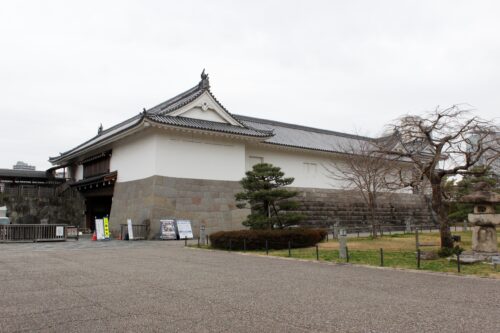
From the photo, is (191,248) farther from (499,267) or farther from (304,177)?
(304,177)

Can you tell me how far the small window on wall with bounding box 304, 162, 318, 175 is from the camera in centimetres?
2930

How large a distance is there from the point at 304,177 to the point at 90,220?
17397 millimetres

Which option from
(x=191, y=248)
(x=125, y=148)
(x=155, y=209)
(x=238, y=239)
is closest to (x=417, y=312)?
(x=238, y=239)

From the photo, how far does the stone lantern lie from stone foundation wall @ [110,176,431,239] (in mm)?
13950

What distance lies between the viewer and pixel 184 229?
21500 mm

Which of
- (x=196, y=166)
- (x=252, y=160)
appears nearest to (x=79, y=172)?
(x=196, y=166)

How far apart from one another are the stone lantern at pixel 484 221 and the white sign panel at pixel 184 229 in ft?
44.6

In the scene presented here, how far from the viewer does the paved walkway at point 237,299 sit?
5523 mm

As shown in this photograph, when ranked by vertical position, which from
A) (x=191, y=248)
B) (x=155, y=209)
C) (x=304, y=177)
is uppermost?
(x=304, y=177)

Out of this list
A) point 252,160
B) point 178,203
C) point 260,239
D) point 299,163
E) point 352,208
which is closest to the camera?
point 260,239

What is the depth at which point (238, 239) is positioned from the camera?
1614cm

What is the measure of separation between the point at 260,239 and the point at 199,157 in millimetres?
9013

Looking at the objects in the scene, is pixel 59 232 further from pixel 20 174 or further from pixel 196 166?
pixel 20 174

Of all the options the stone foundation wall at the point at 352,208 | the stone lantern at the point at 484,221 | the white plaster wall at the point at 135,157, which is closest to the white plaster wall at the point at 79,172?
the white plaster wall at the point at 135,157
